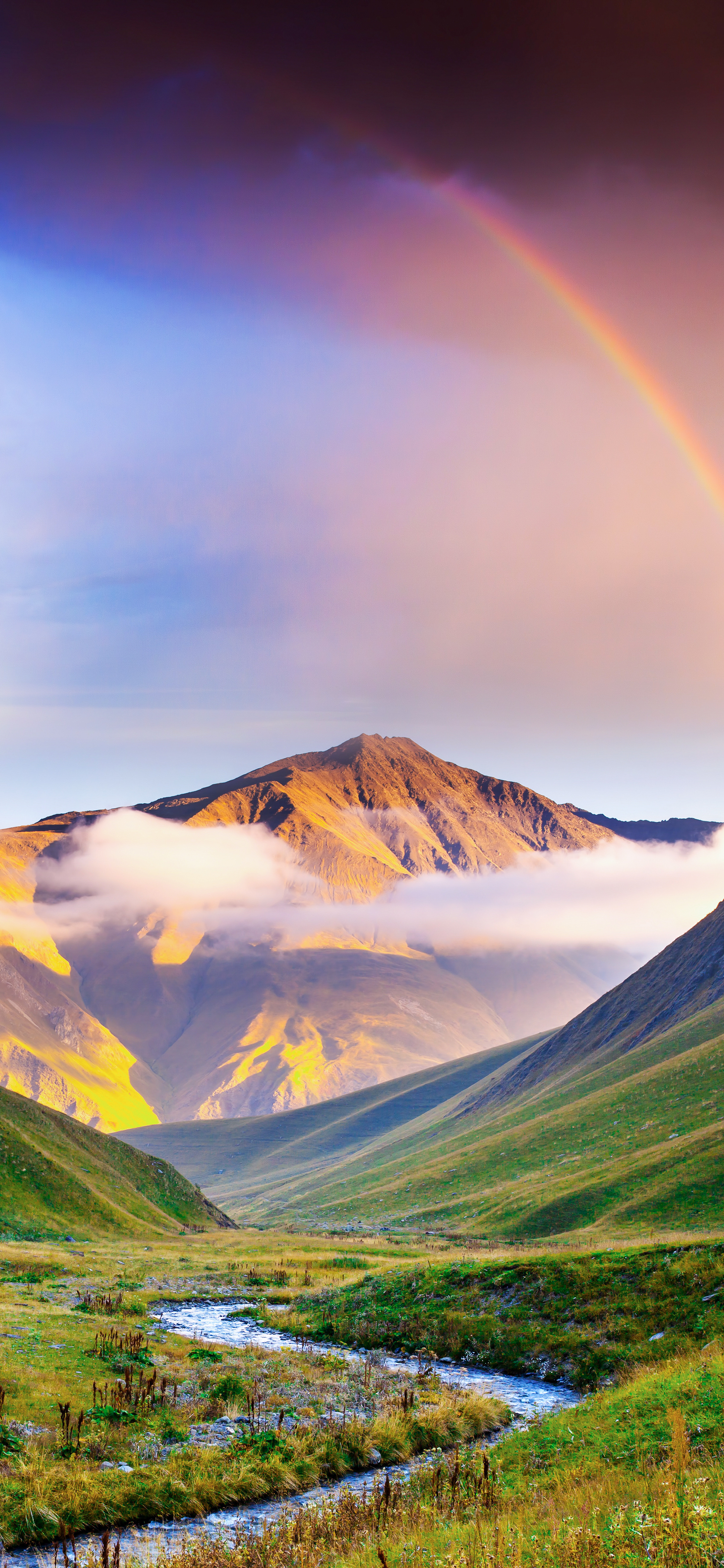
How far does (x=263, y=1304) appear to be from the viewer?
38.8 meters

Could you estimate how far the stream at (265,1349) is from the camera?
14.7 metres

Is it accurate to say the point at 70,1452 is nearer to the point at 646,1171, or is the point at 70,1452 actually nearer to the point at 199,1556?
the point at 199,1556

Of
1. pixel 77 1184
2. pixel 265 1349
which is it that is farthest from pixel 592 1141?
pixel 265 1349

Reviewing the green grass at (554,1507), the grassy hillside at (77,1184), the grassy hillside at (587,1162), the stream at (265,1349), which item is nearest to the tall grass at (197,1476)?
the stream at (265,1349)

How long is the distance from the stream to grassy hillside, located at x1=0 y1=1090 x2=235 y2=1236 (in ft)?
95.8

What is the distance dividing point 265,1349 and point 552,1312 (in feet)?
33.0

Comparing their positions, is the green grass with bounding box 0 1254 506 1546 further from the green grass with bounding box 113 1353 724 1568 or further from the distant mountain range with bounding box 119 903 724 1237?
the distant mountain range with bounding box 119 903 724 1237

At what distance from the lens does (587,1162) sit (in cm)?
8206

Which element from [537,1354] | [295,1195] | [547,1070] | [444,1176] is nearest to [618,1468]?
[537,1354]

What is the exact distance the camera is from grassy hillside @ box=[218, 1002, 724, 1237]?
197ft

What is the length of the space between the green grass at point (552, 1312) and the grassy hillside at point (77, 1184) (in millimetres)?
34181

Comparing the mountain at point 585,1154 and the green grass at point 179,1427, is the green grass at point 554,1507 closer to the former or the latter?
the green grass at point 179,1427

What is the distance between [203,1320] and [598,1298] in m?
15.9

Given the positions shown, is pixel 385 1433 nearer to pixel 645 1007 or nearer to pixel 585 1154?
pixel 585 1154
